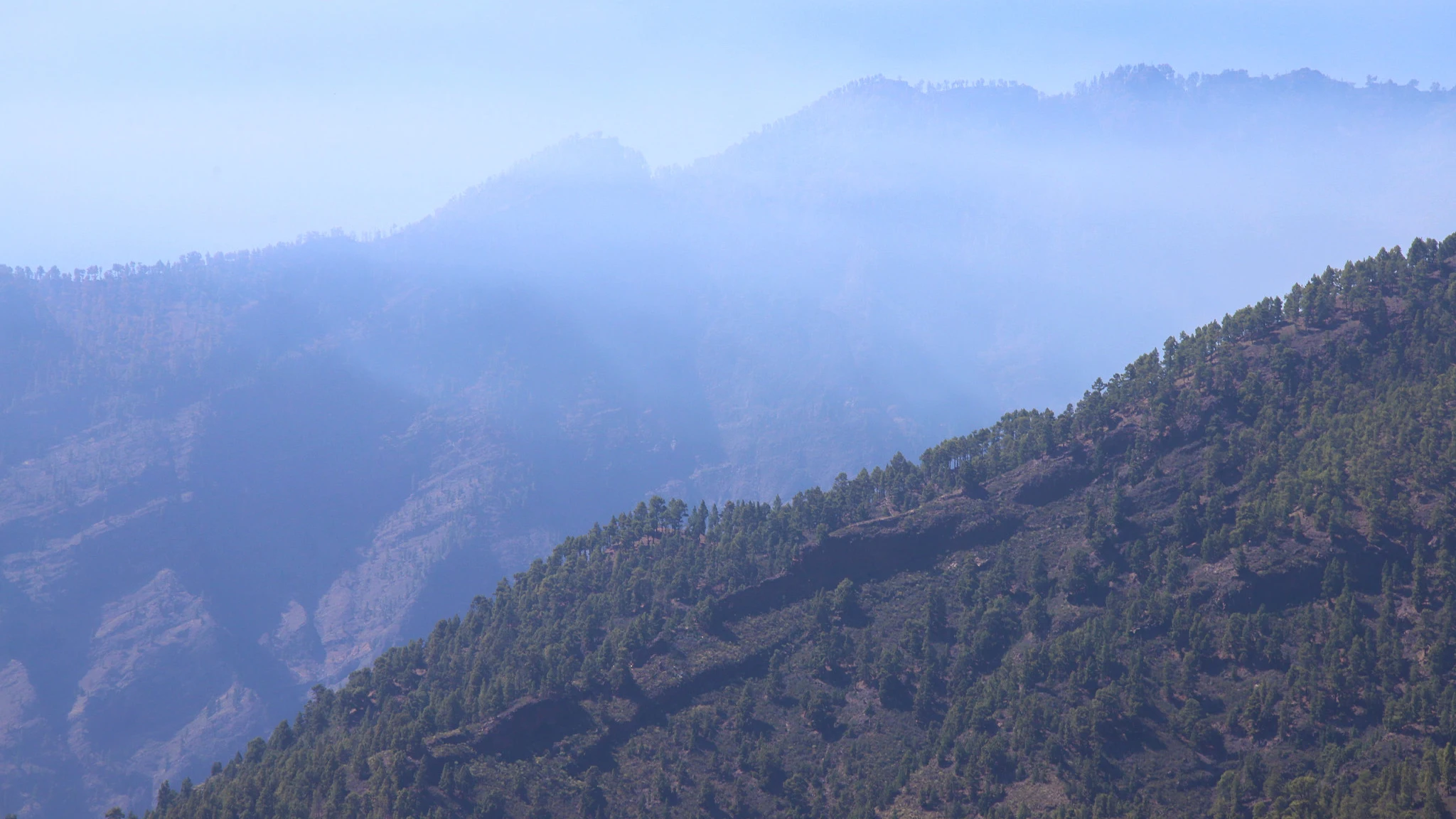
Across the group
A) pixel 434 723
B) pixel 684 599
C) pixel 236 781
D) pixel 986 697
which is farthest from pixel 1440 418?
pixel 236 781

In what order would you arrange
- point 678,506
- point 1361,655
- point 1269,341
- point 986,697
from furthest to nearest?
point 678,506
point 1269,341
point 986,697
point 1361,655

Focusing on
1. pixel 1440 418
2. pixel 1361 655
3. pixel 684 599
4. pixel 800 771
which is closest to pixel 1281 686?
pixel 1361 655

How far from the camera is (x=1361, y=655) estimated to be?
9356 centimetres

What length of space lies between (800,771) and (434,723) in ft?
137

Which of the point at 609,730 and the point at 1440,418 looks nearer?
the point at 1440,418

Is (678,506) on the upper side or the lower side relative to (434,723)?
upper

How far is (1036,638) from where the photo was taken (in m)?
117

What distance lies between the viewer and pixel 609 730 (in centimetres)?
11556

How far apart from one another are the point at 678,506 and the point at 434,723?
174ft

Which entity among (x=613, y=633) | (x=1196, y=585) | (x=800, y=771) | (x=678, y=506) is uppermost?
(x=678, y=506)

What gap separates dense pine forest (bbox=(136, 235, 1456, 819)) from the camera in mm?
94625

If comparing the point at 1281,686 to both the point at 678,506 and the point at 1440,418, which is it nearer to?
the point at 1440,418

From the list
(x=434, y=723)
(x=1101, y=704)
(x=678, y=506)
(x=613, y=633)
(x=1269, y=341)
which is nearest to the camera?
(x=1101, y=704)

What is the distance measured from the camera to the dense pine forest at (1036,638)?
3725 inches
